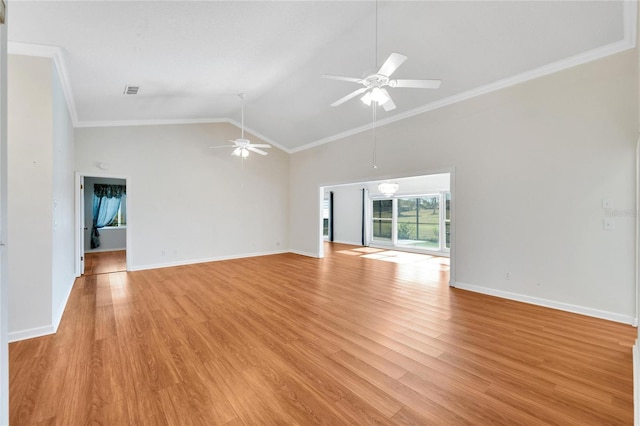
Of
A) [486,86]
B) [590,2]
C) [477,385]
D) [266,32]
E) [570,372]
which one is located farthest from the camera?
[486,86]

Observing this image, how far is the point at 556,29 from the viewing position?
122 inches

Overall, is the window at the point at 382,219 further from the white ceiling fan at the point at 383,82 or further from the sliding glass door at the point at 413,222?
the white ceiling fan at the point at 383,82

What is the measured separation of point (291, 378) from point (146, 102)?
206 inches

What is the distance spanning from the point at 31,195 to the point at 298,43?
360 centimetres

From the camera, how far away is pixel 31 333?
9.32 ft

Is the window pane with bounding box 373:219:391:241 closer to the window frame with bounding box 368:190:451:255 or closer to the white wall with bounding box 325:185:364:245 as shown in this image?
the window frame with bounding box 368:190:451:255

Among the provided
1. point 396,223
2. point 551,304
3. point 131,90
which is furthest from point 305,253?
point 551,304

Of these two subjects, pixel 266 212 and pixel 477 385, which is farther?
pixel 266 212

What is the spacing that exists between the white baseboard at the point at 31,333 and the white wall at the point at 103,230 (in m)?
7.06

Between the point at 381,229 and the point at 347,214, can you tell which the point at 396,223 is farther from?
the point at 347,214

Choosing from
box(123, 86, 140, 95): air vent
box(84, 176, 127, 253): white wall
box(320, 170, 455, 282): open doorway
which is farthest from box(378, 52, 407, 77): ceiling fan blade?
box(84, 176, 127, 253): white wall

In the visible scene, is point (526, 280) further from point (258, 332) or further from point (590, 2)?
point (258, 332)

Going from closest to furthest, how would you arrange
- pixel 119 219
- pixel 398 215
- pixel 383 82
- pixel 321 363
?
pixel 321 363
pixel 383 82
pixel 398 215
pixel 119 219

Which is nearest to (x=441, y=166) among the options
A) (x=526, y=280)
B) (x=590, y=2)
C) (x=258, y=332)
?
(x=526, y=280)
